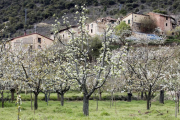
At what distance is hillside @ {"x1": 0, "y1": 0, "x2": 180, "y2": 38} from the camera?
474ft

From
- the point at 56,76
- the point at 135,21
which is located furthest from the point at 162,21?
the point at 56,76

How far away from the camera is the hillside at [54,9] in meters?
145

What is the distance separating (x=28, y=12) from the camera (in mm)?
178375

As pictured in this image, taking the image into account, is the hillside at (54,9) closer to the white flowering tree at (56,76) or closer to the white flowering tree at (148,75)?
the white flowering tree at (148,75)

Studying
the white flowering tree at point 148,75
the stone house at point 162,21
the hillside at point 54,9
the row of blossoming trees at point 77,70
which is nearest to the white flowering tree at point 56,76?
the row of blossoming trees at point 77,70

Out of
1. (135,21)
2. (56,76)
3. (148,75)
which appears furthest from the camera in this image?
(135,21)

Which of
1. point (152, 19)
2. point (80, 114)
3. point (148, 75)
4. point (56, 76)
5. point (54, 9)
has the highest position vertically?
point (54, 9)

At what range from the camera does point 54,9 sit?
177 metres

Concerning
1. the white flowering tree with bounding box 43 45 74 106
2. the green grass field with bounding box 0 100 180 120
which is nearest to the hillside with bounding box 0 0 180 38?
the white flowering tree with bounding box 43 45 74 106

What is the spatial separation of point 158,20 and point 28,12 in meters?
119

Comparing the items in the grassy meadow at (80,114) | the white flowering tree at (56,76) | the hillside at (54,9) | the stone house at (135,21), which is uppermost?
the hillside at (54,9)

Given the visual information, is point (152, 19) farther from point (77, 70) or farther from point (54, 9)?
point (54, 9)

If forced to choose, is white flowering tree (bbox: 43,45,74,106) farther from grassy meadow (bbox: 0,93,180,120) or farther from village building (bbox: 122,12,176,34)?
village building (bbox: 122,12,176,34)

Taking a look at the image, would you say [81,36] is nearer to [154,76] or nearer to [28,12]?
[154,76]
